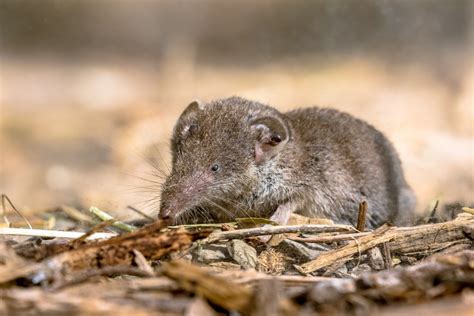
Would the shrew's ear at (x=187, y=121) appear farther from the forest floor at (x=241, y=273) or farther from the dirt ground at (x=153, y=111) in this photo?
the dirt ground at (x=153, y=111)

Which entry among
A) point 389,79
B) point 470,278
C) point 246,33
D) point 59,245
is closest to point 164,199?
point 59,245

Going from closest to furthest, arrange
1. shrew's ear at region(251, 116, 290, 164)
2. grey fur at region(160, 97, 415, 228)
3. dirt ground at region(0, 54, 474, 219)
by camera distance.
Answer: grey fur at region(160, 97, 415, 228) < shrew's ear at region(251, 116, 290, 164) < dirt ground at region(0, 54, 474, 219)

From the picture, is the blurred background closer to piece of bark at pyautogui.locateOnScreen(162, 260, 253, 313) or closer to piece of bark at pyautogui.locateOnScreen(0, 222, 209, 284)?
piece of bark at pyautogui.locateOnScreen(0, 222, 209, 284)

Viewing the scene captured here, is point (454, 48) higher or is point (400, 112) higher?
point (454, 48)

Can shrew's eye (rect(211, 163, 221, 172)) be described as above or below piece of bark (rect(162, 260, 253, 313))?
above

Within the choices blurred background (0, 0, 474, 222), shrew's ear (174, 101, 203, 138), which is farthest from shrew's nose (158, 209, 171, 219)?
blurred background (0, 0, 474, 222)

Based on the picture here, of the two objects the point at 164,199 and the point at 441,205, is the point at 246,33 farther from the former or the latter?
the point at 164,199

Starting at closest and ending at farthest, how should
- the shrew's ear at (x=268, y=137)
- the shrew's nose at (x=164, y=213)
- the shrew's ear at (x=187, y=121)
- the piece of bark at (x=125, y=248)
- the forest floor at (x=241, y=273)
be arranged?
the forest floor at (x=241, y=273) → the piece of bark at (x=125, y=248) → the shrew's nose at (x=164, y=213) → the shrew's ear at (x=187, y=121) → the shrew's ear at (x=268, y=137)

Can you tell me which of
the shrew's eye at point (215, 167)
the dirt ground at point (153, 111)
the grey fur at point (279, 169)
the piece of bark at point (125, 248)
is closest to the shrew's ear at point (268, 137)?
the grey fur at point (279, 169)
